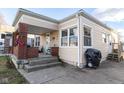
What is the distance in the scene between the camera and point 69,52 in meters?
8.66

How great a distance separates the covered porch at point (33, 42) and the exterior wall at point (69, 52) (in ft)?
2.35

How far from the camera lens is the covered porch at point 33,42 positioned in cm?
753

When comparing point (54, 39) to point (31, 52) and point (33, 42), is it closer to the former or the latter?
point (31, 52)

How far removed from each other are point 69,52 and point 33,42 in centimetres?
860

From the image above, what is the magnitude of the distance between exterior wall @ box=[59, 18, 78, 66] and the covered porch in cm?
72

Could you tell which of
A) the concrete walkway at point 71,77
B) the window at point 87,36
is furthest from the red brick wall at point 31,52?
the window at point 87,36

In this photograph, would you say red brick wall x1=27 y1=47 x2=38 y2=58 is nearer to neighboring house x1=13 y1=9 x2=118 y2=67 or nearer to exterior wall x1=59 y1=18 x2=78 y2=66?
neighboring house x1=13 y1=9 x2=118 y2=67

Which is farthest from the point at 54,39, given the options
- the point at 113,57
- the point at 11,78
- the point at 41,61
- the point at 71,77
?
the point at 113,57

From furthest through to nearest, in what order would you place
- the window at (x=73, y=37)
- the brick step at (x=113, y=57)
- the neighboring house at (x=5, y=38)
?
the neighboring house at (x=5, y=38) → the brick step at (x=113, y=57) → the window at (x=73, y=37)

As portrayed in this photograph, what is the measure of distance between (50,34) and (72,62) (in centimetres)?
453

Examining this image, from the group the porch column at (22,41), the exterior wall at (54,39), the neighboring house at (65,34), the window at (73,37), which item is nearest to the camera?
the porch column at (22,41)

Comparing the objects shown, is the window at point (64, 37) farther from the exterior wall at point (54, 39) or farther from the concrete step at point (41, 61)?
the concrete step at point (41, 61)
